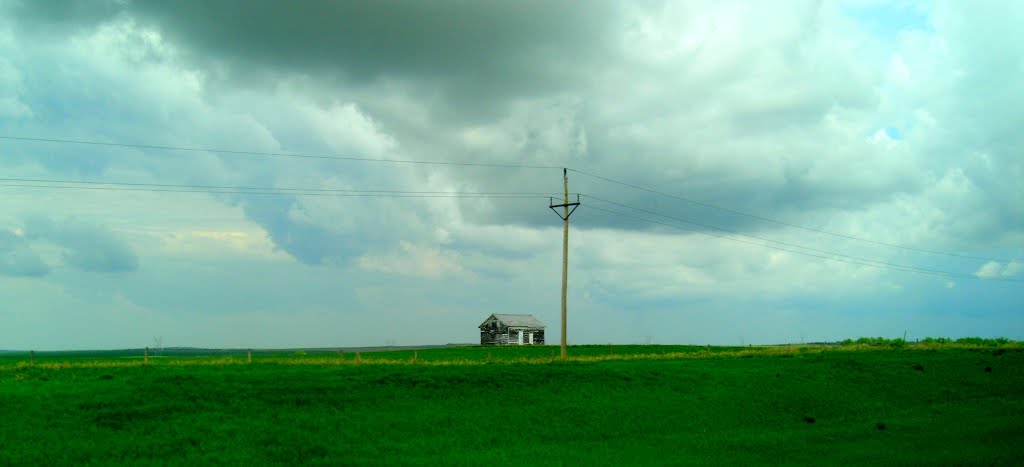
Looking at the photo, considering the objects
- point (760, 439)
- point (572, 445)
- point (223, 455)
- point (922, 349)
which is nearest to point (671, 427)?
point (760, 439)

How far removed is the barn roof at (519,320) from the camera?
135 meters

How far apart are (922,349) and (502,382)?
60209 millimetres

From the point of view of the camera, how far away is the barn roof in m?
135

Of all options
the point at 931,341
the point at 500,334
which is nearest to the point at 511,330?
the point at 500,334

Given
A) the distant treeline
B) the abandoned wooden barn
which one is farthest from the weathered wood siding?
the distant treeline

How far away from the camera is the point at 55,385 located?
39.1 meters

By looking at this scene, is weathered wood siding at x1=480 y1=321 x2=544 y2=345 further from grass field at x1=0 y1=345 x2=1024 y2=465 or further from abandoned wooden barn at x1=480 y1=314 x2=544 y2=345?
grass field at x1=0 y1=345 x2=1024 y2=465

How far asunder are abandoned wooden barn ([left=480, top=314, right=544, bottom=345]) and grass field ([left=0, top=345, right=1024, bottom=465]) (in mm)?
77154

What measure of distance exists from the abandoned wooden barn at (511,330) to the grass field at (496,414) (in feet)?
253

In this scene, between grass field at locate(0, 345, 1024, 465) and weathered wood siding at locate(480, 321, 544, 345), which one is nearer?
grass field at locate(0, 345, 1024, 465)

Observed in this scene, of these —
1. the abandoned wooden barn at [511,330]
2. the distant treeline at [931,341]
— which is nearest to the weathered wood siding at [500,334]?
the abandoned wooden barn at [511,330]

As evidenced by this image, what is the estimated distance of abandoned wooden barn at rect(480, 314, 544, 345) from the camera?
439 ft

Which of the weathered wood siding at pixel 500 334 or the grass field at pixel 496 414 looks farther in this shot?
the weathered wood siding at pixel 500 334

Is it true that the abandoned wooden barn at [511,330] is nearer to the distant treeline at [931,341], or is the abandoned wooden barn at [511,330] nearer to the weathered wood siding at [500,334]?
the weathered wood siding at [500,334]
